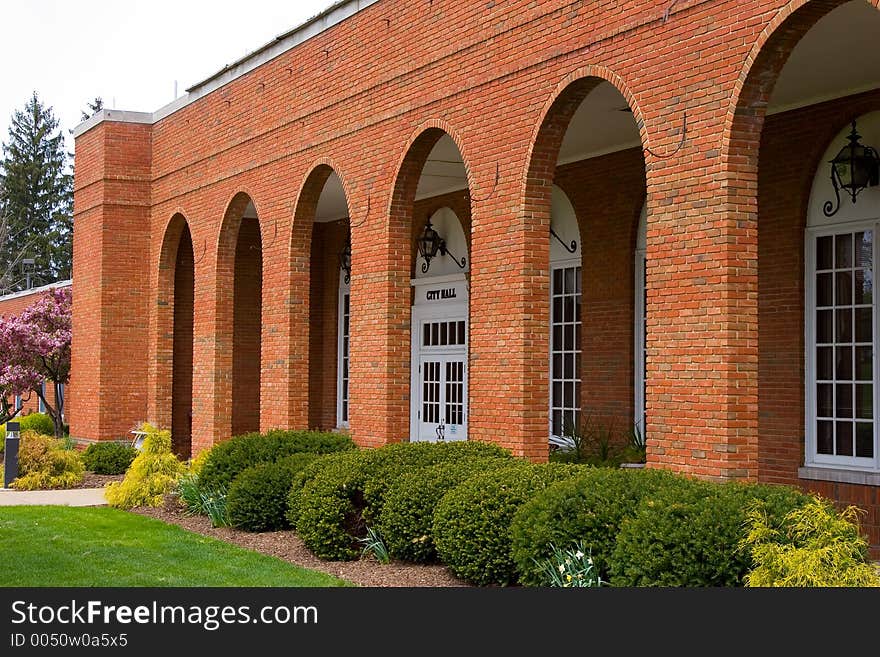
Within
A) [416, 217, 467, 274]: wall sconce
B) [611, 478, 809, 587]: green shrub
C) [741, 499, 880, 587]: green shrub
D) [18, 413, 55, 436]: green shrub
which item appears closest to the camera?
[741, 499, 880, 587]: green shrub

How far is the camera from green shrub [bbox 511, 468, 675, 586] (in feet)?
28.6

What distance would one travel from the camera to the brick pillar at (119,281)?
76.3 ft

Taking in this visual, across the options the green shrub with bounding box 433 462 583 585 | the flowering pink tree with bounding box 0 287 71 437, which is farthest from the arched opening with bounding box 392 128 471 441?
the flowering pink tree with bounding box 0 287 71 437

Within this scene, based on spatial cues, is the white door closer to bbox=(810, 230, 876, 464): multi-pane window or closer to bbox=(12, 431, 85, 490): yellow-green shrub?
bbox=(12, 431, 85, 490): yellow-green shrub

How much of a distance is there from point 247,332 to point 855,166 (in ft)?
51.7

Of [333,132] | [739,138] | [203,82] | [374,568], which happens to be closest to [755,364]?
[739,138]

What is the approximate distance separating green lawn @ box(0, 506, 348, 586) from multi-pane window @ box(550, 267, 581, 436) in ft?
19.2

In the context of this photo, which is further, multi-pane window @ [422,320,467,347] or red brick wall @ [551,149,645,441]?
multi-pane window @ [422,320,467,347]

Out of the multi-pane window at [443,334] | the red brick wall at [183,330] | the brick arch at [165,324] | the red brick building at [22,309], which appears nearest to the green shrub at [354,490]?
the multi-pane window at [443,334]

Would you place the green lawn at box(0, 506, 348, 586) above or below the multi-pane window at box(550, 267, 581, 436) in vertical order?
below

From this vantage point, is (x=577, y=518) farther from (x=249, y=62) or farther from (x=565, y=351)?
(x=249, y=62)

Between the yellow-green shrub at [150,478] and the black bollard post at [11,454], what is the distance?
280cm

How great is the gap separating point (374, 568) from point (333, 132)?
24.5ft

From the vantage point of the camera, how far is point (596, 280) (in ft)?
52.7
